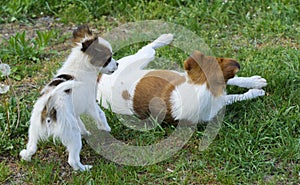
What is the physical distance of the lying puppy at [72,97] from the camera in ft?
14.1

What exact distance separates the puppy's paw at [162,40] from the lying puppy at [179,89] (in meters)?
0.69

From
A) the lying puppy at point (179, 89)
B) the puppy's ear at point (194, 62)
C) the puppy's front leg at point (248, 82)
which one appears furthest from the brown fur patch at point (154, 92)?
the puppy's front leg at point (248, 82)

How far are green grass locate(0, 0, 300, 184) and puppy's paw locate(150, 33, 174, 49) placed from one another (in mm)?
87

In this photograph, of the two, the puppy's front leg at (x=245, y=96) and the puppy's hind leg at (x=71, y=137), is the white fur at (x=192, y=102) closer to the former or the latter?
the puppy's front leg at (x=245, y=96)

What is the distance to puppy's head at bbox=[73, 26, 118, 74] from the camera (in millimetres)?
4441

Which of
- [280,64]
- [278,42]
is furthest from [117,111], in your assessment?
[278,42]

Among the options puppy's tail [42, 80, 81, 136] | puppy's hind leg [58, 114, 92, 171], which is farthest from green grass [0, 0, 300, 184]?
puppy's tail [42, 80, 81, 136]

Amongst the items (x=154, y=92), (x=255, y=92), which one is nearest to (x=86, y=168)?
(x=154, y=92)

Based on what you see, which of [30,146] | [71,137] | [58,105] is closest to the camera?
[58,105]

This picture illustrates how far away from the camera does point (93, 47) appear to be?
4.46 m

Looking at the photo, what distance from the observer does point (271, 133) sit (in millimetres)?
4926

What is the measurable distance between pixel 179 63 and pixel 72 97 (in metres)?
1.80

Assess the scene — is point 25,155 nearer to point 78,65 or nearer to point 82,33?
point 78,65

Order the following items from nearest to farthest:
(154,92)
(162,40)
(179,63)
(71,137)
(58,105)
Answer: (58,105)
(71,137)
(154,92)
(179,63)
(162,40)
